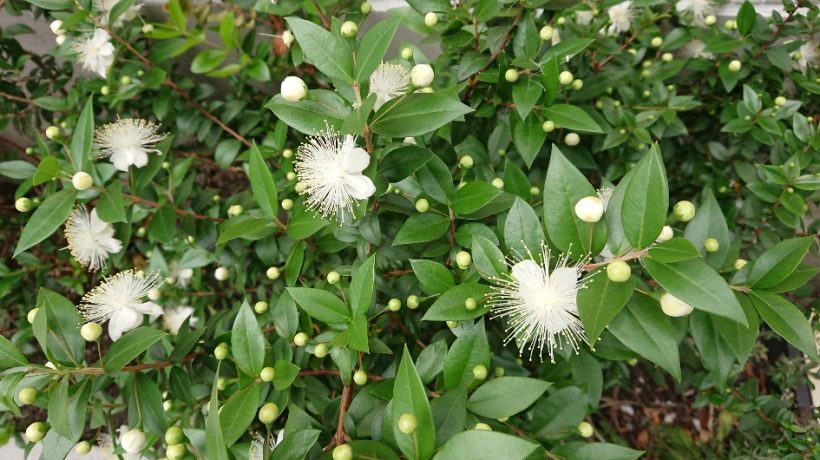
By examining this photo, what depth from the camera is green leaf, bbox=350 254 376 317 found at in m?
0.74

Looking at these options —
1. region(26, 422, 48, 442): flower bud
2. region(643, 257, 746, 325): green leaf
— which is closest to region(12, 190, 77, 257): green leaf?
region(26, 422, 48, 442): flower bud

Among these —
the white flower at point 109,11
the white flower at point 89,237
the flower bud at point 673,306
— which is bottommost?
the white flower at point 89,237

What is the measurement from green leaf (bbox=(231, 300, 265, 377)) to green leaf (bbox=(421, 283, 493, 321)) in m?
0.27

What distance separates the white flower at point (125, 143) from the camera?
3.69ft

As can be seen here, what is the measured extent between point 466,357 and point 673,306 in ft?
1.00

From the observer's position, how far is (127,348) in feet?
2.51

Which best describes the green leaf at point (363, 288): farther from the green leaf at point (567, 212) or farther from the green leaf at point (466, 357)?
the green leaf at point (567, 212)

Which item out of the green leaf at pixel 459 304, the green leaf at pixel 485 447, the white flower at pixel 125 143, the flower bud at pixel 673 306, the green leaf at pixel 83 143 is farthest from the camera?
the white flower at pixel 125 143

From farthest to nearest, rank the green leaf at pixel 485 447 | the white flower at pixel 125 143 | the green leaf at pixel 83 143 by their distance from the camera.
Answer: the white flower at pixel 125 143 < the green leaf at pixel 83 143 < the green leaf at pixel 485 447

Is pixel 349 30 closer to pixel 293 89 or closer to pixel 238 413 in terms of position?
pixel 293 89

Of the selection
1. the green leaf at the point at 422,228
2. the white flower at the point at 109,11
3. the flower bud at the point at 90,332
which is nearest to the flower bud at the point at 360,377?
the green leaf at the point at 422,228

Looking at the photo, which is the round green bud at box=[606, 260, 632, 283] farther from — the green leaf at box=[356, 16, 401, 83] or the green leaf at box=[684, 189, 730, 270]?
the green leaf at box=[356, 16, 401, 83]

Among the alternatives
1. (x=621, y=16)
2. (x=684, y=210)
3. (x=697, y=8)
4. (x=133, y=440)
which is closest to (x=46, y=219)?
(x=133, y=440)

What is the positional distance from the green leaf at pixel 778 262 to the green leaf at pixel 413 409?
0.50m
